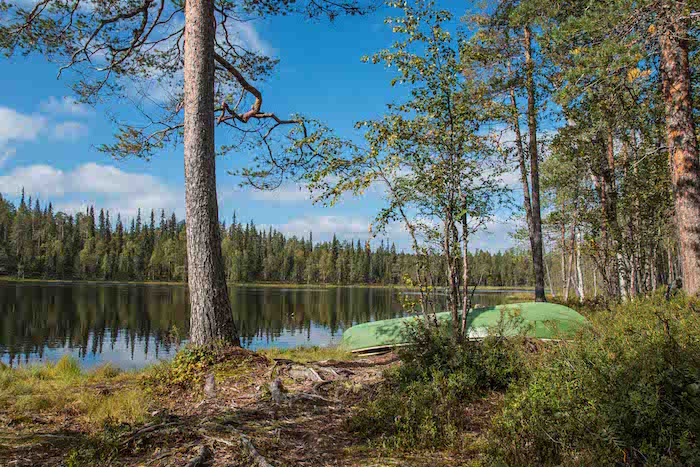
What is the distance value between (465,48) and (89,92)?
810 cm

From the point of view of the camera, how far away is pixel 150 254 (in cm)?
10288

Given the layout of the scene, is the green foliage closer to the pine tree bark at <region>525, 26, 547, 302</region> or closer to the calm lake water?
the calm lake water

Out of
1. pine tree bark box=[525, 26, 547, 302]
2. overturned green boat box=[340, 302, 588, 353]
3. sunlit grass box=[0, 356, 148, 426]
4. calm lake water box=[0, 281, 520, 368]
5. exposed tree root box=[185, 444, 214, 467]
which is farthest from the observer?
calm lake water box=[0, 281, 520, 368]

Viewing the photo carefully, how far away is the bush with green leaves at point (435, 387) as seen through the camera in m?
3.63

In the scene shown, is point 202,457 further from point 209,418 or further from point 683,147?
point 683,147

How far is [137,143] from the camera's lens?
31.1 ft

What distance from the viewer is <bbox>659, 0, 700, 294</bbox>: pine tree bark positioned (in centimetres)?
769

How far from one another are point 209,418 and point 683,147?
9.26 m

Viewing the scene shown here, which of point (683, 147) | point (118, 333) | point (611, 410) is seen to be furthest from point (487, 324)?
point (118, 333)

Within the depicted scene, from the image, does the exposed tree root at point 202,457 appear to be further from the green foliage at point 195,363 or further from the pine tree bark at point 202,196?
the pine tree bark at point 202,196

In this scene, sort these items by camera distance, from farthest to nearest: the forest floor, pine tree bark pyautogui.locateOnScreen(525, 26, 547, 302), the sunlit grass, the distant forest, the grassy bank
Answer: the distant forest → pine tree bark pyautogui.locateOnScreen(525, 26, 547, 302) → the sunlit grass → the forest floor → the grassy bank

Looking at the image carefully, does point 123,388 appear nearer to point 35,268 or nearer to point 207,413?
point 207,413

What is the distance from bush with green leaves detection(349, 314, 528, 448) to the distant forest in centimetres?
7188

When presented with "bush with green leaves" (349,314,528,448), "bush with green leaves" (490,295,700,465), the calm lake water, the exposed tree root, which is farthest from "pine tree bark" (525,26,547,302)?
the exposed tree root
